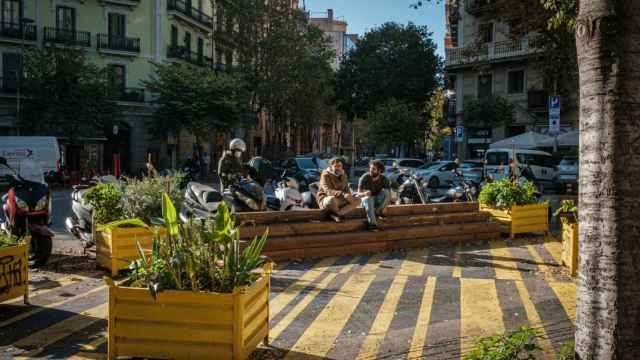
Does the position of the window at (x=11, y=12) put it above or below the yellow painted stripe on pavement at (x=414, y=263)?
above

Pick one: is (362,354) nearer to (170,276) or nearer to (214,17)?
(170,276)

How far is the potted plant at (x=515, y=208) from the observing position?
11.9 m

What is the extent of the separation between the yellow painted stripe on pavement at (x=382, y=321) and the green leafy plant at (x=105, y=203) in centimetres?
395

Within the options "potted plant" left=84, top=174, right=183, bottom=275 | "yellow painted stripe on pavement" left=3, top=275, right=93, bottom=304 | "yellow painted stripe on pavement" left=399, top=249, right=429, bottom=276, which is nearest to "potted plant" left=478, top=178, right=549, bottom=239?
"yellow painted stripe on pavement" left=399, top=249, right=429, bottom=276

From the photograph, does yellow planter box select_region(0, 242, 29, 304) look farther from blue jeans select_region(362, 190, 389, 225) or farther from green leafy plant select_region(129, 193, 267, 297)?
blue jeans select_region(362, 190, 389, 225)

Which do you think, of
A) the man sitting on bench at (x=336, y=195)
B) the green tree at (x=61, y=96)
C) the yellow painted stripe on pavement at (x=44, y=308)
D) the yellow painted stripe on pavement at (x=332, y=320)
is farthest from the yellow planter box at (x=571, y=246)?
the green tree at (x=61, y=96)

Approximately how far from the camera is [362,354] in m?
4.79

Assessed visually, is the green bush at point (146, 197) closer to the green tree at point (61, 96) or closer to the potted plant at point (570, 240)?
the potted plant at point (570, 240)

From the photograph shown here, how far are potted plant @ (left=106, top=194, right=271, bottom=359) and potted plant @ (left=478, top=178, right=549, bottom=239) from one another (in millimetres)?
8685

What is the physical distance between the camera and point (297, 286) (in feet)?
23.8

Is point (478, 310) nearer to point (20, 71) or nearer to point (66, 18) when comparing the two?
point (20, 71)

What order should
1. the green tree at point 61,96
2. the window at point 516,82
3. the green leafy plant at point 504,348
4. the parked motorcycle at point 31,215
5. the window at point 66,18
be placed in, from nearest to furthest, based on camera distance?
the green leafy plant at point 504,348
the parked motorcycle at point 31,215
the green tree at point 61,96
the window at point 516,82
the window at point 66,18

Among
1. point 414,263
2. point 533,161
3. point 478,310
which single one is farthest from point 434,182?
point 478,310

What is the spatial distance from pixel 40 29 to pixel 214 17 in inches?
605
